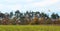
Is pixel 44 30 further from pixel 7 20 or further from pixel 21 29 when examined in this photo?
pixel 7 20

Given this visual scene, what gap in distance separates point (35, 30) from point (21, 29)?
20.7 inches

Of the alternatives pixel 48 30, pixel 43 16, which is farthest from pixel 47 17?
pixel 48 30

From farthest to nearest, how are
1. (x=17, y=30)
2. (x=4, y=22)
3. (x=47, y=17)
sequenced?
(x=47, y=17) < (x=4, y=22) < (x=17, y=30)

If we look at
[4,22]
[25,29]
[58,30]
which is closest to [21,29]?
[25,29]

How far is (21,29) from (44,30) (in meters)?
0.85

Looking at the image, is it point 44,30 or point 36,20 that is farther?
point 36,20

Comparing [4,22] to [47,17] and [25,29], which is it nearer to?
[47,17]

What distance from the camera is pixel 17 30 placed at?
23.9 feet

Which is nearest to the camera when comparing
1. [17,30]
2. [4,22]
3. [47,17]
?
[17,30]

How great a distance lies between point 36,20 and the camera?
12711mm

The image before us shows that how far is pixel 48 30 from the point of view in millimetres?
7512

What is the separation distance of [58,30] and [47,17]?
5.10 meters

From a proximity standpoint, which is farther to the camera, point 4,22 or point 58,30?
point 4,22

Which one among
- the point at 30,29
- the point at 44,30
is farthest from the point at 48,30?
the point at 30,29
